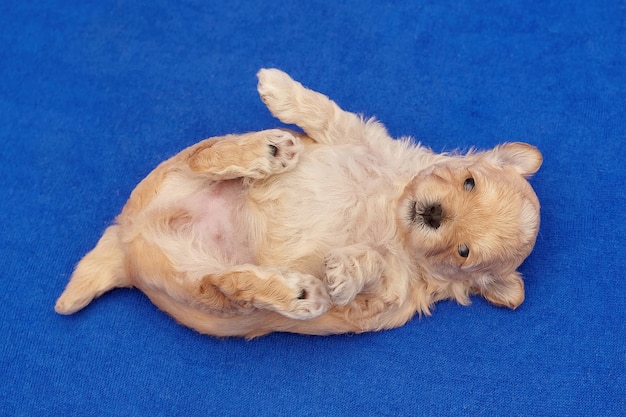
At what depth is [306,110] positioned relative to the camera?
2879 mm

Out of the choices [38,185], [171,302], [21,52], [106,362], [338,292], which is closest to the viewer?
[338,292]

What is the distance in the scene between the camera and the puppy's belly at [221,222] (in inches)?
108

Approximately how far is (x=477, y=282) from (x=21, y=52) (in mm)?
3142

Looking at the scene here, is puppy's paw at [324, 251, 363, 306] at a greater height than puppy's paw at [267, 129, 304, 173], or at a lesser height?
lesser

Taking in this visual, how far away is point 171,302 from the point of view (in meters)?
2.75

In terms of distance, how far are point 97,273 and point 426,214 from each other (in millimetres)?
1676

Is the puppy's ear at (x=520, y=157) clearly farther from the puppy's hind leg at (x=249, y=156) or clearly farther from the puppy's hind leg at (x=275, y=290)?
the puppy's hind leg at (x=275, y=290)

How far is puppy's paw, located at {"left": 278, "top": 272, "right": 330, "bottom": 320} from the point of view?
95.0 inches

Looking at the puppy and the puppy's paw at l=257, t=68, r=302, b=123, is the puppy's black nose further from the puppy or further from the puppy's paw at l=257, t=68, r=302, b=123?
the puppy's paw at l=257, t=68, r=302, b=123

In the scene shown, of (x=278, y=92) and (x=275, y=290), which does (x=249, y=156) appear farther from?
(x=275, y=290)

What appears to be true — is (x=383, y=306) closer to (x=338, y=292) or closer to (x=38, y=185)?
(x=338, y=292)

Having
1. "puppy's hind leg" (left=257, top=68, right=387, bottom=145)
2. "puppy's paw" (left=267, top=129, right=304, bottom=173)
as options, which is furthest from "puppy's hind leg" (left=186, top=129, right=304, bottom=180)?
"puppy's hind leg" (left=257, top=68, right=387, bottom=145)

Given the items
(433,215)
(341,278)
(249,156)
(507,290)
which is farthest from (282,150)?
(507,290)

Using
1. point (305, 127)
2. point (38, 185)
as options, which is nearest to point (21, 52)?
point (38, 185)
